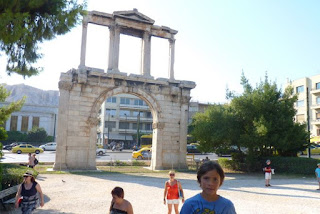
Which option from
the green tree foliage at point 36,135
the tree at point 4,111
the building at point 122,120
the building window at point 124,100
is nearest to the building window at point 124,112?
the building at point 122,120

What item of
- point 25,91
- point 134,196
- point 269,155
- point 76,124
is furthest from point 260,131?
point 25,91

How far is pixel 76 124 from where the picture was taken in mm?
18031

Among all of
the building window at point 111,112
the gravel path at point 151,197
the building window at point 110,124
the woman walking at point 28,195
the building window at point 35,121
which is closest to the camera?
the woman walking at point 28,195

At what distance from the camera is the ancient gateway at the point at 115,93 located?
17828 mm

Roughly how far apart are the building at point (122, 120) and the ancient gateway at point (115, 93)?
32541 millimetres

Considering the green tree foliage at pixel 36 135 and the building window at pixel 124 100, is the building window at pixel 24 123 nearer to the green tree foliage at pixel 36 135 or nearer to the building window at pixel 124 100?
the green tree foliage at pixel 36 135

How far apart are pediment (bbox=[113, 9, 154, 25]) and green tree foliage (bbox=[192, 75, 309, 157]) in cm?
809

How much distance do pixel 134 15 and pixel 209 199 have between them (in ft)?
62.9

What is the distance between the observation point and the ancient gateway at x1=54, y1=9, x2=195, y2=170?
17.8 m

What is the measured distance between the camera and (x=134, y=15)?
66.4ft

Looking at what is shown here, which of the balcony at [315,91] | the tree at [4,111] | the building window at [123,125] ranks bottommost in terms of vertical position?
the tree at [4,111]

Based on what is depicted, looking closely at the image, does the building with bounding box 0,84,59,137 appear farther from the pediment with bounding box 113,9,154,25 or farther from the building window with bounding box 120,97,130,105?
the pediment with bounding box 113,9,154,25

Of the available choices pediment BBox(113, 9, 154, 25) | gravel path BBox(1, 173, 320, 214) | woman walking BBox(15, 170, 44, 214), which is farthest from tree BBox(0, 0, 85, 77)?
pediment BBox(113, 9, 154, 25)

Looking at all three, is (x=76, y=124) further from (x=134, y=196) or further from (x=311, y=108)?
(x=311, y=108)
